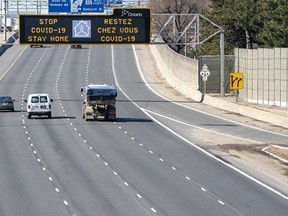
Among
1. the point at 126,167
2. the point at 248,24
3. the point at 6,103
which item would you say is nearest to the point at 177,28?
the point at 248,24

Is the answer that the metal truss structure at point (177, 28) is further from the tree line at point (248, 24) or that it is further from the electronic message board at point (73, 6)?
the electronic message board at point (73, 6)

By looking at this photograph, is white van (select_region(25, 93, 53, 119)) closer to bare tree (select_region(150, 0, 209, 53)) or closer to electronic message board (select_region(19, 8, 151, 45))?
electronic message board (select_region(19, 8, 151, 45))

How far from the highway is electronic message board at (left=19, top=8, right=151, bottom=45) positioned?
5758 mm

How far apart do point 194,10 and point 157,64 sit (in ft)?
127

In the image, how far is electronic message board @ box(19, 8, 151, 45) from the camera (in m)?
72.3

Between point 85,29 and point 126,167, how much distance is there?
31.1 metres

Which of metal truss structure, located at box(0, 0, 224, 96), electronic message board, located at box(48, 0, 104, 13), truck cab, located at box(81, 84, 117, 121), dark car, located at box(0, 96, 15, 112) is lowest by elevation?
dark car, located at box(0, 96, 15, 112)

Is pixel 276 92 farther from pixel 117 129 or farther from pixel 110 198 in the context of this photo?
pixel 110 198

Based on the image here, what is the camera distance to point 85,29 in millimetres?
73125

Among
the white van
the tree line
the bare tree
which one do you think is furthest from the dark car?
the bare tree

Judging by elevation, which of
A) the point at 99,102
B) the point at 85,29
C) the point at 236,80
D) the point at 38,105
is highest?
the point at 85,29

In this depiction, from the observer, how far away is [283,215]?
31062 millimetres

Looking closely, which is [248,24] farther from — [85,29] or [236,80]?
[85,29]

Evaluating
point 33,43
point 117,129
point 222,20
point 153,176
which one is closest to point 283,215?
point 153,176
